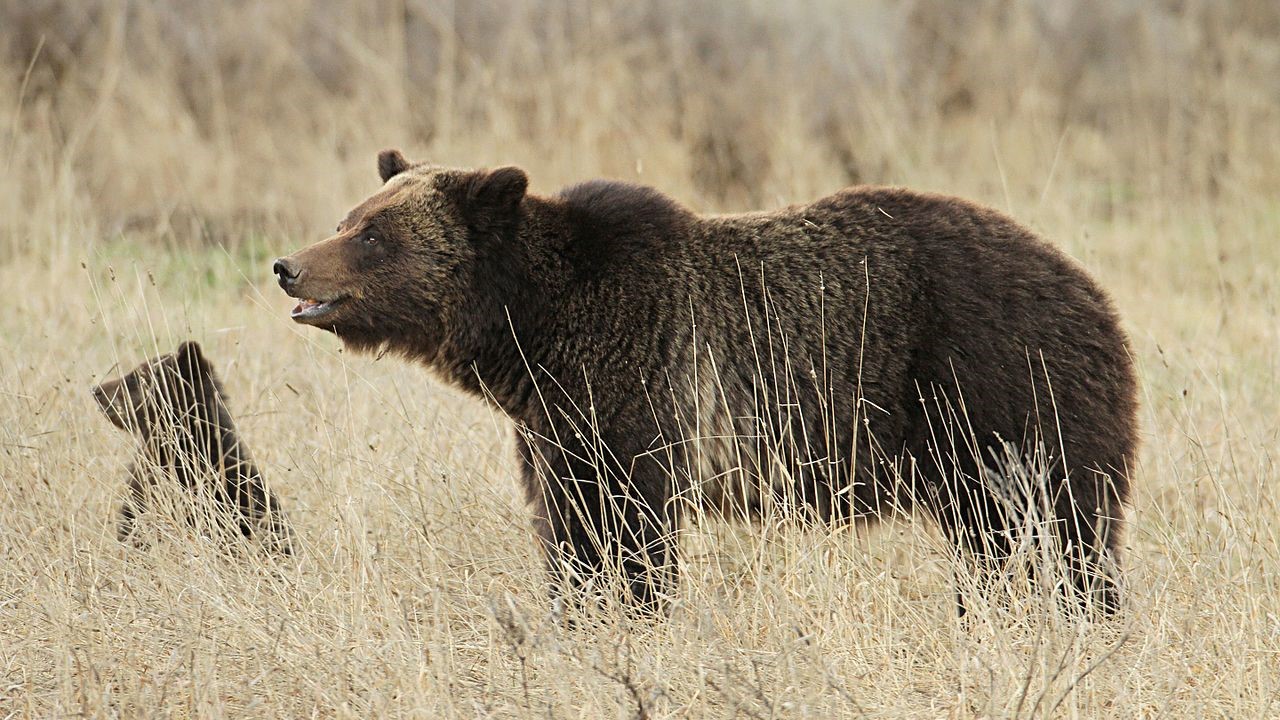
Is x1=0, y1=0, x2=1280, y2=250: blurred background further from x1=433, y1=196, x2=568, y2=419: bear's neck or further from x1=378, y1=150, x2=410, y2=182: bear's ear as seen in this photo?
x1=433, y1=196, x2=568, y2=419: bear's neck

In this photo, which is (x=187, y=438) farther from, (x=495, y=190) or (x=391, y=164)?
(x=495, y=190)

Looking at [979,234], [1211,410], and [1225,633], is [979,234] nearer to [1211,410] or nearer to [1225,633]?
[1225,633]

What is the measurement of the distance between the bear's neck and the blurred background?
6.32 metres

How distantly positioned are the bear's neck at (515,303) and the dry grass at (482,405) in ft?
Result: 1.95

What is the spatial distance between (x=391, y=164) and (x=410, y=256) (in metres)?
0.74

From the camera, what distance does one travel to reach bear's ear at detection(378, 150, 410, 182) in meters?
5.79

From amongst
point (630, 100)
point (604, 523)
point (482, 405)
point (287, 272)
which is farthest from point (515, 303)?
point (630, 100)

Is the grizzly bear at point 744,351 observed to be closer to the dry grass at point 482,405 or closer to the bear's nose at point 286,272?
the bear's nose at point 286,272

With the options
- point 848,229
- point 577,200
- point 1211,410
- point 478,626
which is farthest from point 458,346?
point 1211,410

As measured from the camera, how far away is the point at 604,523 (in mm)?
4855

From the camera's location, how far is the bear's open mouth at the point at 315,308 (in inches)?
200

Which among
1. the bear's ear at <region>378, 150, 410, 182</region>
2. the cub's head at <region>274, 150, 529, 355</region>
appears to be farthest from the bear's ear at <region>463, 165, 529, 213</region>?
the bear's ear at <region>378, 150, 410, 182</region>

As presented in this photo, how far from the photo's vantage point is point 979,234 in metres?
5.18

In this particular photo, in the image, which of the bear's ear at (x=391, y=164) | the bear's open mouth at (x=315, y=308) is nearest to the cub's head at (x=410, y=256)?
the bear's open mouth at (x=315, y=308)
